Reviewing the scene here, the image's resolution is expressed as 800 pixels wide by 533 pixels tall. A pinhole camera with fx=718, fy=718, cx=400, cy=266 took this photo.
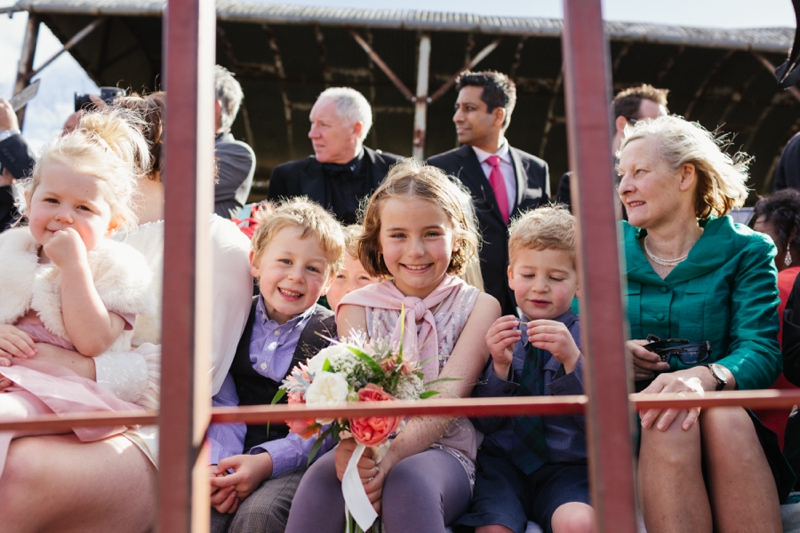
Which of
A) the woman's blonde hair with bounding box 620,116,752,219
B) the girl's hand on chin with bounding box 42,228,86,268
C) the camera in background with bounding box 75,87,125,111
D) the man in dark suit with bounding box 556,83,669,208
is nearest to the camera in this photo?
the girl's hand on chin with bounding box 42,228,86,268

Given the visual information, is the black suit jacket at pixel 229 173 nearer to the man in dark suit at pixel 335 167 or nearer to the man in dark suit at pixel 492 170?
the man in dark suit at pixel 335 167

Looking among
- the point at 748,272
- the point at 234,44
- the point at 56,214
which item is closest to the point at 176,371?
the point at 56,214

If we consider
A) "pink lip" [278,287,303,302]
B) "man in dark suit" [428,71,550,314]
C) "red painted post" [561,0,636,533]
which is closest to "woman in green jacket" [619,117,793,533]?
"red painted post" [561,0,636,533]

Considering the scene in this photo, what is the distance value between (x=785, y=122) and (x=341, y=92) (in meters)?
9.39

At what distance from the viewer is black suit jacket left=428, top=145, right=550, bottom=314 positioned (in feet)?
12.4

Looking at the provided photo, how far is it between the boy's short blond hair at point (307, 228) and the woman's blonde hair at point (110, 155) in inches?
17.6

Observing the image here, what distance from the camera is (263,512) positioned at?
79.8 inches

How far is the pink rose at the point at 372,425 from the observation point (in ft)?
5.90

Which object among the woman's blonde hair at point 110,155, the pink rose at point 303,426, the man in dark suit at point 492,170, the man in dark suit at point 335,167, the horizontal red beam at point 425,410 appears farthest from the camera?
the man in dark suit at point 335,167

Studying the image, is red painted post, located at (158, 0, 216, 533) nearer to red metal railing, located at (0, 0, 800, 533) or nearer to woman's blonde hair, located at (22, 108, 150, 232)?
red metal railing, located at (0, 0, 800, 533)

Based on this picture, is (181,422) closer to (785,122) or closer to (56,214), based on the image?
(56,214)

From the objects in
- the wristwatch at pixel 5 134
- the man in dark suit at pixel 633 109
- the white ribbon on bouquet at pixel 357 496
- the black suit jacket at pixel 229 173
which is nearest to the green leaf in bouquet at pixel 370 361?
the white ribbon on bouquet at pixel 357 496

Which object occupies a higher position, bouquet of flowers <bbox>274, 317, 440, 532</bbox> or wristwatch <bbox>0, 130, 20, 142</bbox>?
wristwatch <bbox>0, 130, 20, 142</bbox>

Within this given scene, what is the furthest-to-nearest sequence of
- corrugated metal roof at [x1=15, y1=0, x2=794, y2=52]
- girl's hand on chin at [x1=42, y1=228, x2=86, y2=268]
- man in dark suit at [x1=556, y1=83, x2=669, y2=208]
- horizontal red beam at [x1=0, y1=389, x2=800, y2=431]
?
corrugated metal roof at [x1=15, y1=0, x2=794, y2=52] < man in dark suit at [x1=556, y1=83, x2=669, y2=208] < girl's hand on chin at [x1=42, y1=228, x2=86, y2=268] < horizontal red beam at [x1=0, y1=389, x2=800, y2=431]
